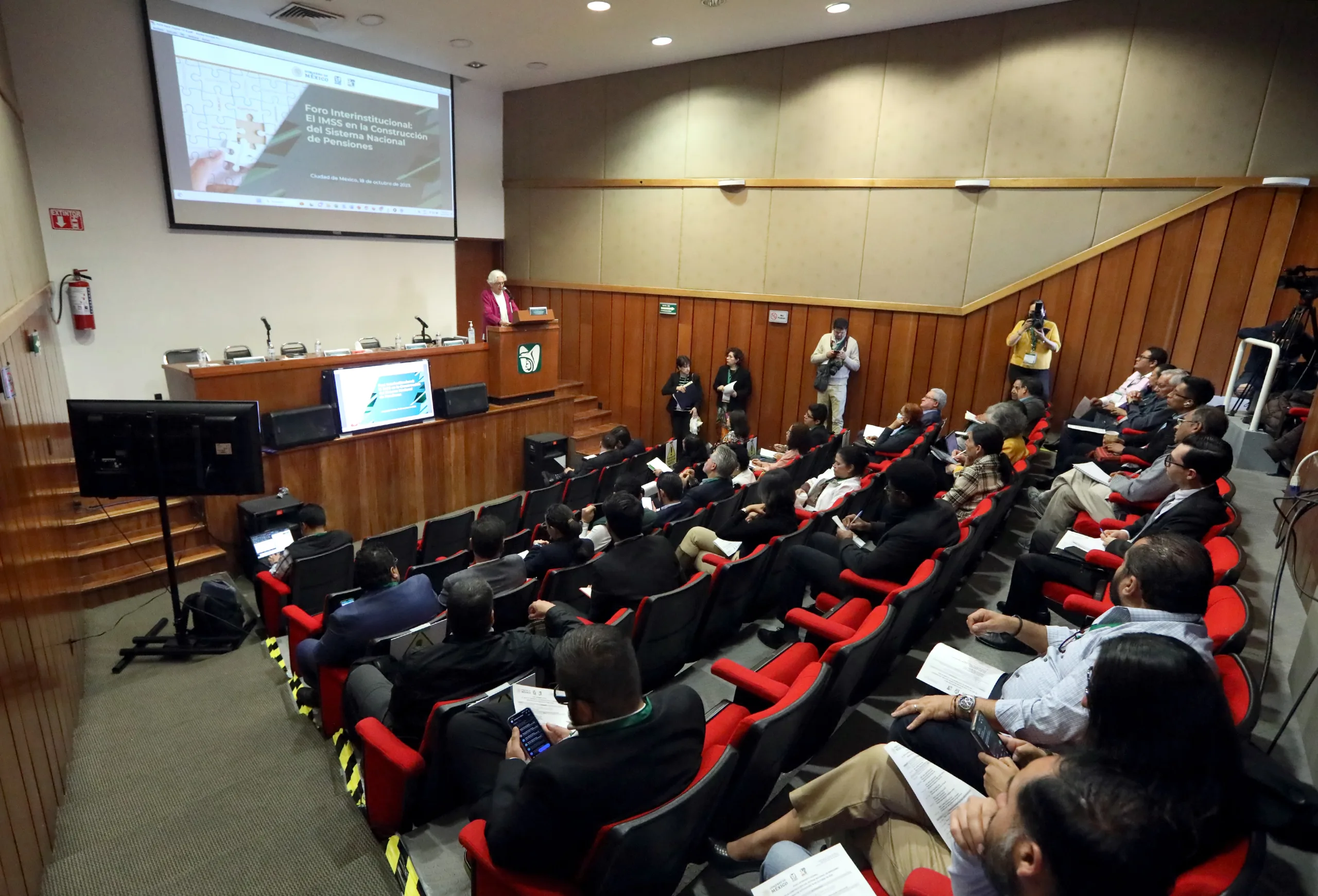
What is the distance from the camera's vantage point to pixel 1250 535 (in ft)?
12.2

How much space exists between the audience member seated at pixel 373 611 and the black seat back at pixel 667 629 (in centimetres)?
97

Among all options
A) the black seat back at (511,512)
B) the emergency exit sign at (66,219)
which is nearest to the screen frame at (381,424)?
the black seat back at (511,512)

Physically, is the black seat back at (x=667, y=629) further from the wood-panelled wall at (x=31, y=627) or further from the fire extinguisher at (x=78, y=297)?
the fire extinguisher at (x=78, y=297)

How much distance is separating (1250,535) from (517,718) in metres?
4.13

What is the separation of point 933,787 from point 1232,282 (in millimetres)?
6193

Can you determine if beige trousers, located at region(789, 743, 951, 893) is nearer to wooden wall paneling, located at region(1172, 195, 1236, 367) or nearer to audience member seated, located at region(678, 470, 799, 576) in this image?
audience member seated, located at region(678, 470, 799, 576)

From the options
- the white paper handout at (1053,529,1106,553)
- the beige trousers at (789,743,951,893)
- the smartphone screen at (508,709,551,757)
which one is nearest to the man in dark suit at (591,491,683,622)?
the smartphone screen at (508,709,551,757)

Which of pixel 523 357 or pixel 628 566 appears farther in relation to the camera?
pixel 523 357

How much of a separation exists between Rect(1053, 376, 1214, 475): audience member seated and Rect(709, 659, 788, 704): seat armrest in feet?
10.6

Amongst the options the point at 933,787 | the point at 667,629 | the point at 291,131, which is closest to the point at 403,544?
the point at 667,629

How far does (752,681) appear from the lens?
90.3 inches

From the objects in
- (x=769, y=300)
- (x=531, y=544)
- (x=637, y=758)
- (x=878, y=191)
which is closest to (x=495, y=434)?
(x=531, y=544)

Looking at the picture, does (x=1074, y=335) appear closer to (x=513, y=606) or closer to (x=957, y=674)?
(x=957, y=674)

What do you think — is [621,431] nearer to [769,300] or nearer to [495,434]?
[495,434]
